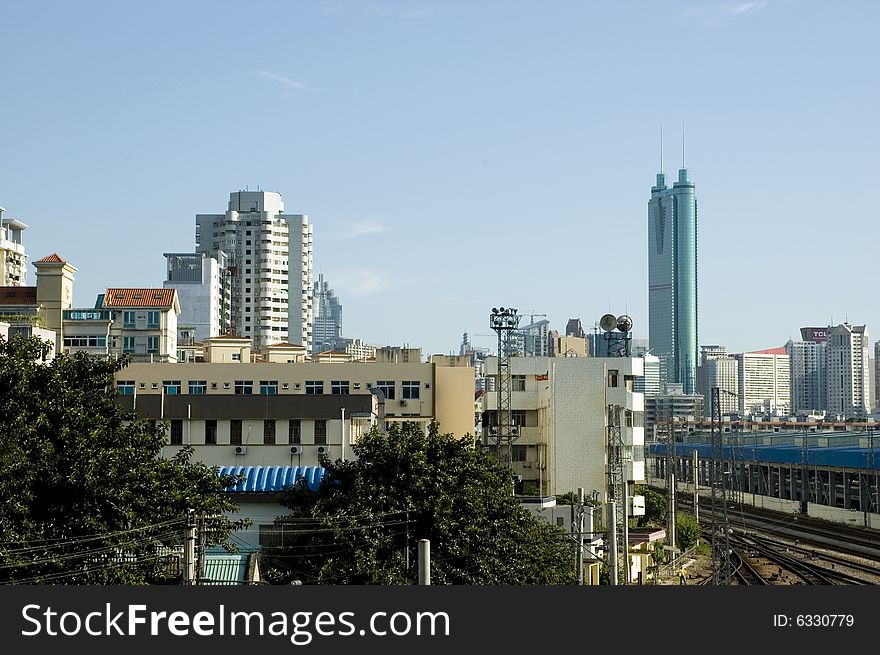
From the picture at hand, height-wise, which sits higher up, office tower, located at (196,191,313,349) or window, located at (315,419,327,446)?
office tower, located at (196,191,313,349)

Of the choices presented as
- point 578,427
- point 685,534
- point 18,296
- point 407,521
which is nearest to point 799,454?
point 685,534

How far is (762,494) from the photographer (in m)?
105

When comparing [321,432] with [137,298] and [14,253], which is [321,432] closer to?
[137,298]

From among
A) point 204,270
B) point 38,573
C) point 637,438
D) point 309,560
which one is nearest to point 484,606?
point 38,573

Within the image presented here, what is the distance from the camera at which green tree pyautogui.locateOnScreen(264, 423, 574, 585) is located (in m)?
30.6

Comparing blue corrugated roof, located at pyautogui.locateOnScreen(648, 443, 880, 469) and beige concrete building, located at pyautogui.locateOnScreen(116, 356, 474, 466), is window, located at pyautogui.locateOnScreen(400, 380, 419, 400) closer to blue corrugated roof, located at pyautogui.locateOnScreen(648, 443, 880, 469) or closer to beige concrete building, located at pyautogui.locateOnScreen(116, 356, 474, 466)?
beige concrete building, located at pyautogui.locateOnScreen(116, 356, 474, 466)

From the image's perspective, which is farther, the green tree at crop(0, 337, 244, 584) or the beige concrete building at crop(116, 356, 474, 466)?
the beige concrete building at crop(116, 356, 474, 466)

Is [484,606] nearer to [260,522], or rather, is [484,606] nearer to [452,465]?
[452,465]

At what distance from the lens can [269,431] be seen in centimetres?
5059

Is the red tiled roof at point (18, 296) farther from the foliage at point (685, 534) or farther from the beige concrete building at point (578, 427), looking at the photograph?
the foliage at point (685, 534)

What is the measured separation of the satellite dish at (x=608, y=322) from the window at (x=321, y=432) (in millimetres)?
23401

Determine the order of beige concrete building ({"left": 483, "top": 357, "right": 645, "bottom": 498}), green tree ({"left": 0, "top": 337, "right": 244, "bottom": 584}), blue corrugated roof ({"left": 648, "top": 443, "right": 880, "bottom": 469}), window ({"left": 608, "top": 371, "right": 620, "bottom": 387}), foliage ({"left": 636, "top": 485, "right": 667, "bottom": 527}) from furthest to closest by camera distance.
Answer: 1. blue corrugated roof ({"left": 648, "top": 443, "right": 880, "bottom": 469})
2. foliage ({"left": 636, "top": 485, "right": 667, "bottom": 527})
3. window ({"left": 608, "top": 371, "right": 620, "bottom": 387})
4. beige concrete building ({"left": 483, "top": 357, "right": 645, "bottom": 498})
5. green tree ({"left": 0, "top": 337, "right": 244, "bottom": 584})

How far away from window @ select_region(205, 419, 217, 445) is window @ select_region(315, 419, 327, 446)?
4.01m

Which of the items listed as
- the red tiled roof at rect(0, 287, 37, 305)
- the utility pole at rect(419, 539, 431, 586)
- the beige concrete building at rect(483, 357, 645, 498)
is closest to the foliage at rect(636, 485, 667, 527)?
the beige concrete building at rect(483, 357, 645, 498)
